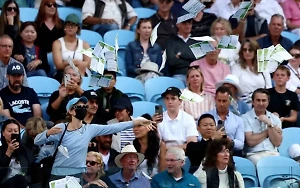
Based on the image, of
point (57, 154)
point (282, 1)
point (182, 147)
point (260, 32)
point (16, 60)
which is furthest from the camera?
point (282, 1)

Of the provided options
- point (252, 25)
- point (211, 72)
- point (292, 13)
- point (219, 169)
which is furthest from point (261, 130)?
point (292, 13)

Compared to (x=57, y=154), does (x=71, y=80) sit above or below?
above

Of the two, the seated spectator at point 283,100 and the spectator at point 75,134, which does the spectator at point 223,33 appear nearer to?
the seated spectator at point 283,100

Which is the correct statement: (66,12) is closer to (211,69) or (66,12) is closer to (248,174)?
(211,69)

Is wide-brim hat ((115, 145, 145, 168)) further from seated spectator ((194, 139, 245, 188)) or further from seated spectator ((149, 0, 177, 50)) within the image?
seated spectator ((149, 0, 177, 50))

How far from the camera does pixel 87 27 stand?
1389 cm

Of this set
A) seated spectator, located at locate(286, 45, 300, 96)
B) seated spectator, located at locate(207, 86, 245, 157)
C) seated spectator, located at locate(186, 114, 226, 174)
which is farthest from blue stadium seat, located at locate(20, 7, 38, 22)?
seated spectator, located at locate(286, 45, 300, 96)

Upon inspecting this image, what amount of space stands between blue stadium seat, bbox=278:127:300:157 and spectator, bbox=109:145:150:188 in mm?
2358

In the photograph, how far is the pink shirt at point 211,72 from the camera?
41.7 ft

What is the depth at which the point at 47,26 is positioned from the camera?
1306 centimetres

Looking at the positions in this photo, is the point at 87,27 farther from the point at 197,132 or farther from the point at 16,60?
the point at 197,132

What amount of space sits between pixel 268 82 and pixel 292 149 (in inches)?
56.7

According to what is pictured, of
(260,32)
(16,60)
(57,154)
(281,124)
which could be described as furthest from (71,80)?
(260,32)

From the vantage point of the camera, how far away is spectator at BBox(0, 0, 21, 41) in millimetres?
12609
